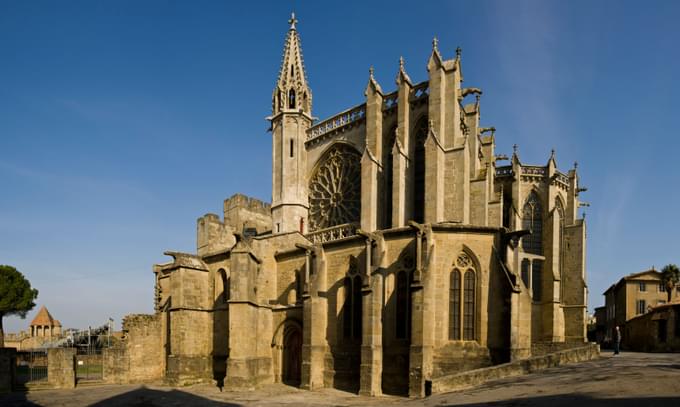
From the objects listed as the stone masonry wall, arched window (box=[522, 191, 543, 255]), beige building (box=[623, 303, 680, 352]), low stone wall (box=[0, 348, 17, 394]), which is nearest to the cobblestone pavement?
low stone wall (box=[0, 348, 17, 394])

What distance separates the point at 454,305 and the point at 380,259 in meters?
3.32

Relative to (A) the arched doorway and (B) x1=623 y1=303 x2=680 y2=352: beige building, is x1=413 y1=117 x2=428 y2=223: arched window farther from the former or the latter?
(B) x1=623 y1=303 x2=680 y2=352: beige building

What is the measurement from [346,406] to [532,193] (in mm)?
20441

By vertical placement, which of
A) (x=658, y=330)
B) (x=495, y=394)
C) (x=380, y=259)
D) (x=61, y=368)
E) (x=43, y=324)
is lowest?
(x=43, y=324)

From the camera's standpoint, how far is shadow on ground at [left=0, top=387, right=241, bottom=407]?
1723cm

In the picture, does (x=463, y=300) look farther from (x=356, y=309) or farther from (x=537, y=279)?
(x=537, y=279)

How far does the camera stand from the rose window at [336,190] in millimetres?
28938

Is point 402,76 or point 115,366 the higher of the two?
point 402,76

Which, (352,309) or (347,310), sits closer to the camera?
(352,309)

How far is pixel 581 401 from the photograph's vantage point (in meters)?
10.1

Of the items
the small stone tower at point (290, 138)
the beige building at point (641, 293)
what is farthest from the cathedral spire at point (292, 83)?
the beige building at point (641, 293)

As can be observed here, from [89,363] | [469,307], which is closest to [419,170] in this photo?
[469,307]

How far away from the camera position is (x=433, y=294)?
1767 cm

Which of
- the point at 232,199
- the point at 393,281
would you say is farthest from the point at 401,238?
the point at 232,199
